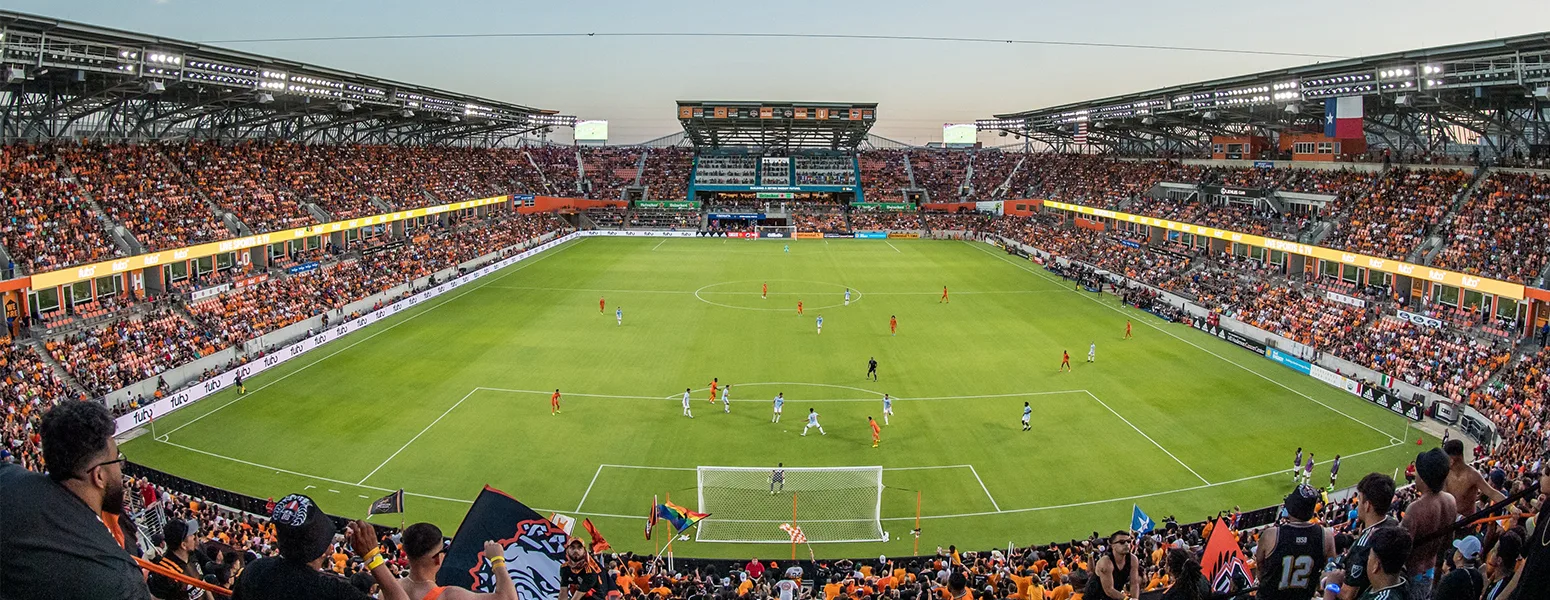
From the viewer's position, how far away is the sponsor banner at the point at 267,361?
29047mm

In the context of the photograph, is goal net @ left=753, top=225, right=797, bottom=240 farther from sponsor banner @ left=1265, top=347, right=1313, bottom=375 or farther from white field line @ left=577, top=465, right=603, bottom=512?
white field line @ left=577, top=465, right=603, bottom=512

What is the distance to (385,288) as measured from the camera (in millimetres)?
50531

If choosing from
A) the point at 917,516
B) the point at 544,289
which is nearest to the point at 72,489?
the point at 917,516

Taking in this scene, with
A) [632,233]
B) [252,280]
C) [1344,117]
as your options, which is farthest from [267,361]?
[632,233]

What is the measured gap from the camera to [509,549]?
629 centimetres

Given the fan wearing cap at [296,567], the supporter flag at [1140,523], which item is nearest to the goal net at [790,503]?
the supporter flag at [1140,523]

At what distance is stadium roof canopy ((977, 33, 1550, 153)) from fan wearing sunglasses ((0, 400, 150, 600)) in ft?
151

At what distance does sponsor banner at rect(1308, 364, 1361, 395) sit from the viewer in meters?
34.0

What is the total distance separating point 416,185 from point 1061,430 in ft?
197

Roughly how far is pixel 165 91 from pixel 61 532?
54363mm

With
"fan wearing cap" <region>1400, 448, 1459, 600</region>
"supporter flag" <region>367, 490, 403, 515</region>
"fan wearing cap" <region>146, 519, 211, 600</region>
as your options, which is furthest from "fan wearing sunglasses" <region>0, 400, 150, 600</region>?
"supporter flag" <region>367, 490, 403, 515</region>

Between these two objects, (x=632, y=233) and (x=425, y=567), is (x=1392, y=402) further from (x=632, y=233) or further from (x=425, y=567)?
(x=632, y=233)

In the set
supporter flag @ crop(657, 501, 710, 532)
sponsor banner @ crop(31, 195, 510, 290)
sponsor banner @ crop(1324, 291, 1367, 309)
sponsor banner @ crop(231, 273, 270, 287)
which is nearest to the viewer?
supporter flag @ crop(657, 501, 710, 532)

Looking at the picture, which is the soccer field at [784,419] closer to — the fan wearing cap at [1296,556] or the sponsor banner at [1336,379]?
the sponsor banner at [1336,379]
